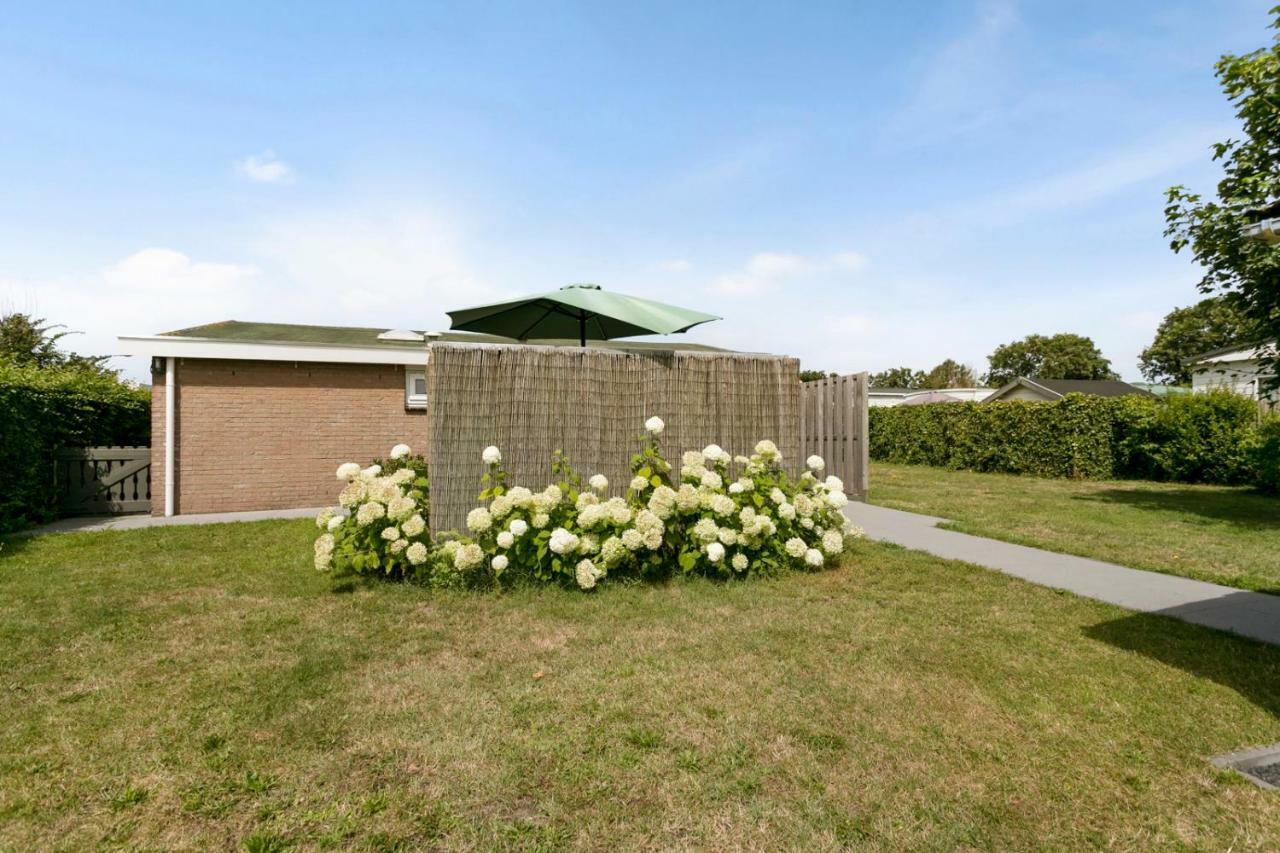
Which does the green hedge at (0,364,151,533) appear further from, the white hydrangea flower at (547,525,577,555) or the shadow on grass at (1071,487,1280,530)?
the shadow on grass at (1071,487,1280,530)

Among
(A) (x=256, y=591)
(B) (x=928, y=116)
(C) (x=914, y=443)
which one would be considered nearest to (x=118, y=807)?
(A) (x=256, y=591)

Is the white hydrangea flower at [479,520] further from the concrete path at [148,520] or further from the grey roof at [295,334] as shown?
the concrete path at [148,520]

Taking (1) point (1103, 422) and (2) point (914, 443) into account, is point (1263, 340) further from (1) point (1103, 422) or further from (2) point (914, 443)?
(2) point (914, 443)

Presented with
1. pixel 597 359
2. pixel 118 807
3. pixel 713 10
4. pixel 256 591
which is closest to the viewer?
pixel 118 807

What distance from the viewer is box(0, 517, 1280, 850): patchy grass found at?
206 centimetres

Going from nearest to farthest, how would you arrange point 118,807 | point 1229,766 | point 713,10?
point 118,807, point 1229,766, point 713,10

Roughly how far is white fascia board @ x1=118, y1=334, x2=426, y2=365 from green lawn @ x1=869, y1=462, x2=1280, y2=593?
8948 mm

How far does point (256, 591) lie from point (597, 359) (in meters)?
3.47

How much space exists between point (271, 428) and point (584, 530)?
26.6 feet

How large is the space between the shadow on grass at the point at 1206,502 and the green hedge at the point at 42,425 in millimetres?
16717

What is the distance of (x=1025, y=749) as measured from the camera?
8.30 ft

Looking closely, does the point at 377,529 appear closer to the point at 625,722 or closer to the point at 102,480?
the point at 625,722

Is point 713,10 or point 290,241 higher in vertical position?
point 713,10

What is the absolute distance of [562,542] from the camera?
4.70 m
